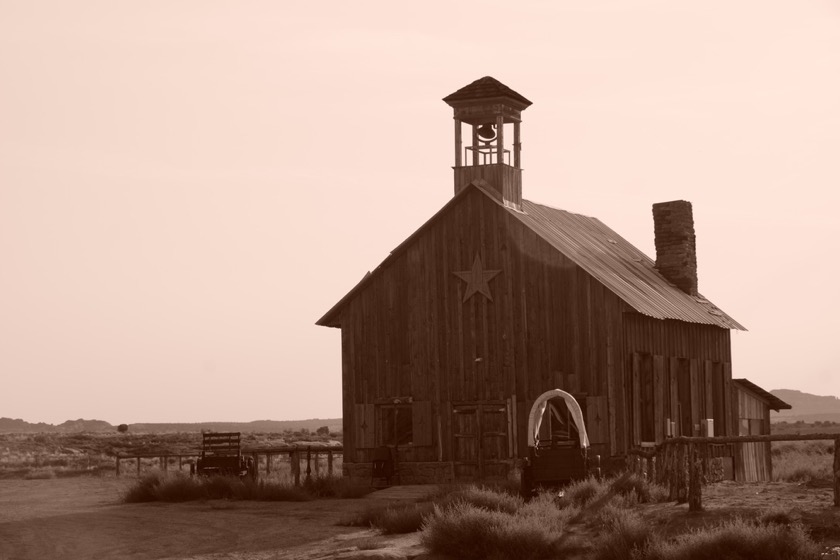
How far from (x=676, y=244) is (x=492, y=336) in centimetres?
919

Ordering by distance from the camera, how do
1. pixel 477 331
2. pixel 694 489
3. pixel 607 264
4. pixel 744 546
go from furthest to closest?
pixel 607 264 < pixel 477 331 < pixel 694 489 < pixel 744 546

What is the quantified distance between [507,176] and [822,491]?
14724mm

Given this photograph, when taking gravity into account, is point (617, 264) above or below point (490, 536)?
above

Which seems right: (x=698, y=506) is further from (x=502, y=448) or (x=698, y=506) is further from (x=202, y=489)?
(x=202, y=489)

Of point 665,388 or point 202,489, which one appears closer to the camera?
point 202,489

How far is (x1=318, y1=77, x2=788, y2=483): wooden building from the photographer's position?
32.9 m

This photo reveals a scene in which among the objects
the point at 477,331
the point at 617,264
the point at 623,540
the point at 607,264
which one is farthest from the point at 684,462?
the point at 617,264

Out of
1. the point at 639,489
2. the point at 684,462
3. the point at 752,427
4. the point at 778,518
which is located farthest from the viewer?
the point at 752,427

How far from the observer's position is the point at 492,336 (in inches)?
1337

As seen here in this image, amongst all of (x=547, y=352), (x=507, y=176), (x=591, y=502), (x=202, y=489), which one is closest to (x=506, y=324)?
(x=547, y=352)

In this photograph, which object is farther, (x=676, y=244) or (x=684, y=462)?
(x=676, y=244)

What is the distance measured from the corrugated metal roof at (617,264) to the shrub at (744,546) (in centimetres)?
1541

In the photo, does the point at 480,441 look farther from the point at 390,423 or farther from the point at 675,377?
the point at 675,377

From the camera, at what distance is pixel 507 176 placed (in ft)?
117
